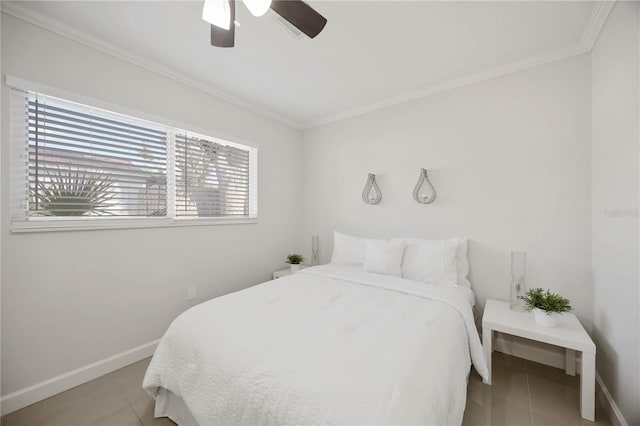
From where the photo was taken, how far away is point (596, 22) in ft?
5.44

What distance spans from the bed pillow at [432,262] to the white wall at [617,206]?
0.90 m

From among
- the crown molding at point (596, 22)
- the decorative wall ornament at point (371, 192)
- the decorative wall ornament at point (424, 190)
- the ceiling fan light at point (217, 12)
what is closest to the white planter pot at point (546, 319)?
the decorative wall ornament at point (424, 190)

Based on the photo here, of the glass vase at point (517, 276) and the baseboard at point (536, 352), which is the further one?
the glass vase at point (517, 276)

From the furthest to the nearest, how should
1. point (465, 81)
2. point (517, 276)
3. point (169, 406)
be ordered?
point (465, 81) → point (517, 276) → point (169, 406)

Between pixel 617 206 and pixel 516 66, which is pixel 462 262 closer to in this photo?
pixel 617 206

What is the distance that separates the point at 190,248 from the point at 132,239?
1.63 feet

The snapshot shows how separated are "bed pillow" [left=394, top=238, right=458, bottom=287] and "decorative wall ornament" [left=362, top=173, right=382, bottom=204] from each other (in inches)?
28.3

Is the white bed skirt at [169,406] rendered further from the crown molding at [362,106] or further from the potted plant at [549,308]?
the crown molding at [362,106]

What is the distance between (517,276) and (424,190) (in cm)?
108

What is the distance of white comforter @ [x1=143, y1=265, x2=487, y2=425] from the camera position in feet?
2.96

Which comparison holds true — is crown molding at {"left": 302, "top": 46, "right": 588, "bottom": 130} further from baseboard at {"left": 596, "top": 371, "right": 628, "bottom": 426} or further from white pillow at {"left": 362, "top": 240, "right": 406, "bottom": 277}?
baseboard at {"left": 596, "top": 371, "right": 628, "bottom": 426}

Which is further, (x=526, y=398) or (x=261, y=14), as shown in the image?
(x=526, y=398)

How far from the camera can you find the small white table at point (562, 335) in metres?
1.49

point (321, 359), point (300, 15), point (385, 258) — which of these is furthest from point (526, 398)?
point (300, 15)
